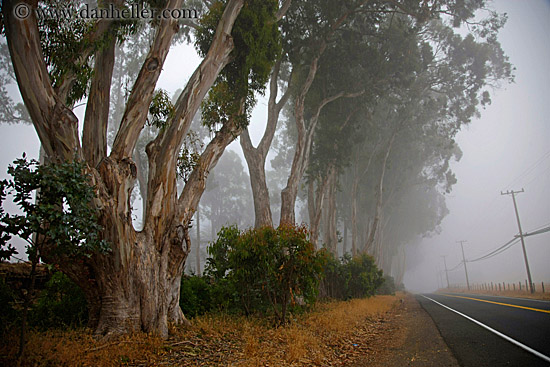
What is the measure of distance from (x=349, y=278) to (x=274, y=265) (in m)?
9.19

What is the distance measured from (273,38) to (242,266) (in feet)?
24.2

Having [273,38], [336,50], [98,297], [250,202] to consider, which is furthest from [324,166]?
[250,202]

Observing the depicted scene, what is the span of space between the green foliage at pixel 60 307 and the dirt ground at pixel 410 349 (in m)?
5.43

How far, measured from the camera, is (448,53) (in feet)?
79.1

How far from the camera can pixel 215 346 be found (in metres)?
6.46

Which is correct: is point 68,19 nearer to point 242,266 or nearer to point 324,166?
point 242,266

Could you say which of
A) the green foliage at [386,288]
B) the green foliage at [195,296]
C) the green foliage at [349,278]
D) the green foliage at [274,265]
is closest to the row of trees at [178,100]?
the green foliage at [195,296]

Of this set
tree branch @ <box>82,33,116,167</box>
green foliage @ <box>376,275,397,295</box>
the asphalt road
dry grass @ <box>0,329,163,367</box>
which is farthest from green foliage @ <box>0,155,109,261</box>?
green foliage @ <box>376,275,397,295</box>

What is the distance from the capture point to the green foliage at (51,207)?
14.7 ft

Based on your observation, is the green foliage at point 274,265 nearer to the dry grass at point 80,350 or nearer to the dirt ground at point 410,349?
the dirt ground at point 410,349

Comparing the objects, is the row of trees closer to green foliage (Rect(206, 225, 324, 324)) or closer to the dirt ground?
green foliage (Rect(206, 225, 324, 324))

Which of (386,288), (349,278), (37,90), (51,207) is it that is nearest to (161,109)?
(37,90)

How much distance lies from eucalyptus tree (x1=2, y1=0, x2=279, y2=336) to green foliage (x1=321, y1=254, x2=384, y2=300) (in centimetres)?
926

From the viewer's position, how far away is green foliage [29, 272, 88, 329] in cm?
649
